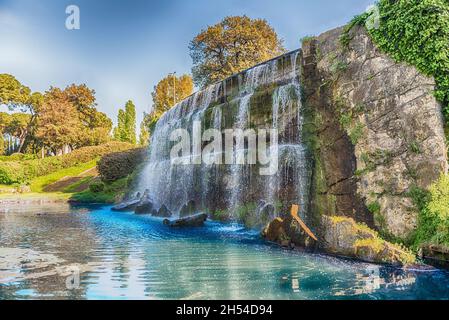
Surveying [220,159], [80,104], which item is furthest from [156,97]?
[220,159]

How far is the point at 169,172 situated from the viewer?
22.6 meters

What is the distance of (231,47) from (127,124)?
33.6m

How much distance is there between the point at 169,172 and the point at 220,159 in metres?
5.39

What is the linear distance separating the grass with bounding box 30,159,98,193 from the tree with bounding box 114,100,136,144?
16179 mm

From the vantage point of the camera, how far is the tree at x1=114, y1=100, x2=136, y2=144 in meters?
64.9

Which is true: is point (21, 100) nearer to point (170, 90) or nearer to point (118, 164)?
A: point (170, 90)

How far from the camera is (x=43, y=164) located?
4641 centimetres

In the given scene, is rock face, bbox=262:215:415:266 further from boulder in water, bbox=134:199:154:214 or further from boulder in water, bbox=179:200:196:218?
boulder in water, bbox=134:199:154:214

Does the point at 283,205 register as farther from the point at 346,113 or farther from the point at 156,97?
the point at 156,97

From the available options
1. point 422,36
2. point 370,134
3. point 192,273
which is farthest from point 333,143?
point 192,273

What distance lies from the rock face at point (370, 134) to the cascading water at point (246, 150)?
116 centimetres

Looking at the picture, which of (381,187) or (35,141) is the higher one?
(35,141)

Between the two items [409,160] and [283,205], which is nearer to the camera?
[409,160]

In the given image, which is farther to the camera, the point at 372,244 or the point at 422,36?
the point at 422,36
